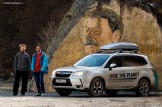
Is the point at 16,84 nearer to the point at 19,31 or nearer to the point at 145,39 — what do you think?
the point at 145,39

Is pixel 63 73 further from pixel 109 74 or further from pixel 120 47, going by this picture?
pixel 120 47

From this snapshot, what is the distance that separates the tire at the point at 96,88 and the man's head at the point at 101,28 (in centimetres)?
601

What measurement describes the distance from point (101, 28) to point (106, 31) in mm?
260

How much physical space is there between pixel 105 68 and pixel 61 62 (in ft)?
17.9

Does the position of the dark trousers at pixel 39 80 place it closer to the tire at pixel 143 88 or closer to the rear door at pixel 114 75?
the rear door at pixel 114 75

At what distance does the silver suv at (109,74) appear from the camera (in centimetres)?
2286

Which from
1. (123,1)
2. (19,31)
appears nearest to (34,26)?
(19,31)

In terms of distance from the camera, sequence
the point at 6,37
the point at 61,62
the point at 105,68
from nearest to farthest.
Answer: the point at 105,68
the point at 61,62
the point at 6,37

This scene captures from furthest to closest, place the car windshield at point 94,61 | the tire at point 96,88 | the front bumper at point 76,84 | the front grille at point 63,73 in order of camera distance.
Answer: the car windshield at point 94,61 < the front grille at point 63,73 < the tire at point 96,88 < the front bumper at point 76,84

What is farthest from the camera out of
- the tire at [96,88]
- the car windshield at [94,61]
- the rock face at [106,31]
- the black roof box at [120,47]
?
the rock face at [106,31]

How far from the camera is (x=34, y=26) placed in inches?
2372

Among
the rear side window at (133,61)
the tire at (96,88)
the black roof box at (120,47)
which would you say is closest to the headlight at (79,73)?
the tire at (96,88)

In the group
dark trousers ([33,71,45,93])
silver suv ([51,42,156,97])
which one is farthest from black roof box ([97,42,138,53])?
dark trousers ([33,71,45,93])

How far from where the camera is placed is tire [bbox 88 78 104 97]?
2286 cm
